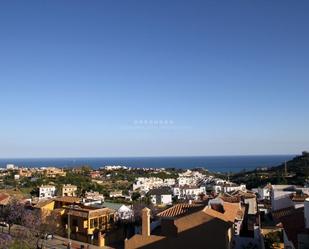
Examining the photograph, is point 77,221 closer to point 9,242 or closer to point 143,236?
point 9,242

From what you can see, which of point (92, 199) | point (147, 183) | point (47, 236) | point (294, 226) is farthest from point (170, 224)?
point (147, 183)

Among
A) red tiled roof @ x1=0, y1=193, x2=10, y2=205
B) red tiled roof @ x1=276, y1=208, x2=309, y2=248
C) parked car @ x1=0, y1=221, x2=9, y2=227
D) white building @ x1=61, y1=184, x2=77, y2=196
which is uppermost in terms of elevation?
red tiled roof @ x1=276, y1=208, x2=309, y2=248

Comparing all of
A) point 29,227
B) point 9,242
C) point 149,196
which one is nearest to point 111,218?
point 29,227

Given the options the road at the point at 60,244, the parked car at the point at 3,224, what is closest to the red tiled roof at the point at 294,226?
the road at the point at 60,244

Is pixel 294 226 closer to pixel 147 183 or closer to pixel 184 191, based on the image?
pixel 184 191

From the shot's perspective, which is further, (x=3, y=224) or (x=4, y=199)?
(x=4, y=199)

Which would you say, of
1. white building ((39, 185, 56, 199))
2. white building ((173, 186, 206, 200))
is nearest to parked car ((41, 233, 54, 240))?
white building ((39, 185, 56, 199))

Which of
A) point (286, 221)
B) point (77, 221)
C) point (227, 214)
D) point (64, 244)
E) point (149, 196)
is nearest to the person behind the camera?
point (286, 221)

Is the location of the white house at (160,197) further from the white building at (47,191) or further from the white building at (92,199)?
the white building at (47,191)

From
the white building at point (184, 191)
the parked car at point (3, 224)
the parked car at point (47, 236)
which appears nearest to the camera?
the parked car at point (47, 236)

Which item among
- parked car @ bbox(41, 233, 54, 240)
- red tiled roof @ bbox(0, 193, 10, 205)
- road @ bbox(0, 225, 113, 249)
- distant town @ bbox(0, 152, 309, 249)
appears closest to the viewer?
distant town @ bbox(0, 152, 309, 249)

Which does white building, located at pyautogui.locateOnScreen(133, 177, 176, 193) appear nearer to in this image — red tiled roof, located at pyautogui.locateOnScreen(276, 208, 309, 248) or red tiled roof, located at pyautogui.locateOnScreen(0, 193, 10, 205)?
red tiled roof, located at pyautogui.locateOnScreen(0, 193, 10, 205)
